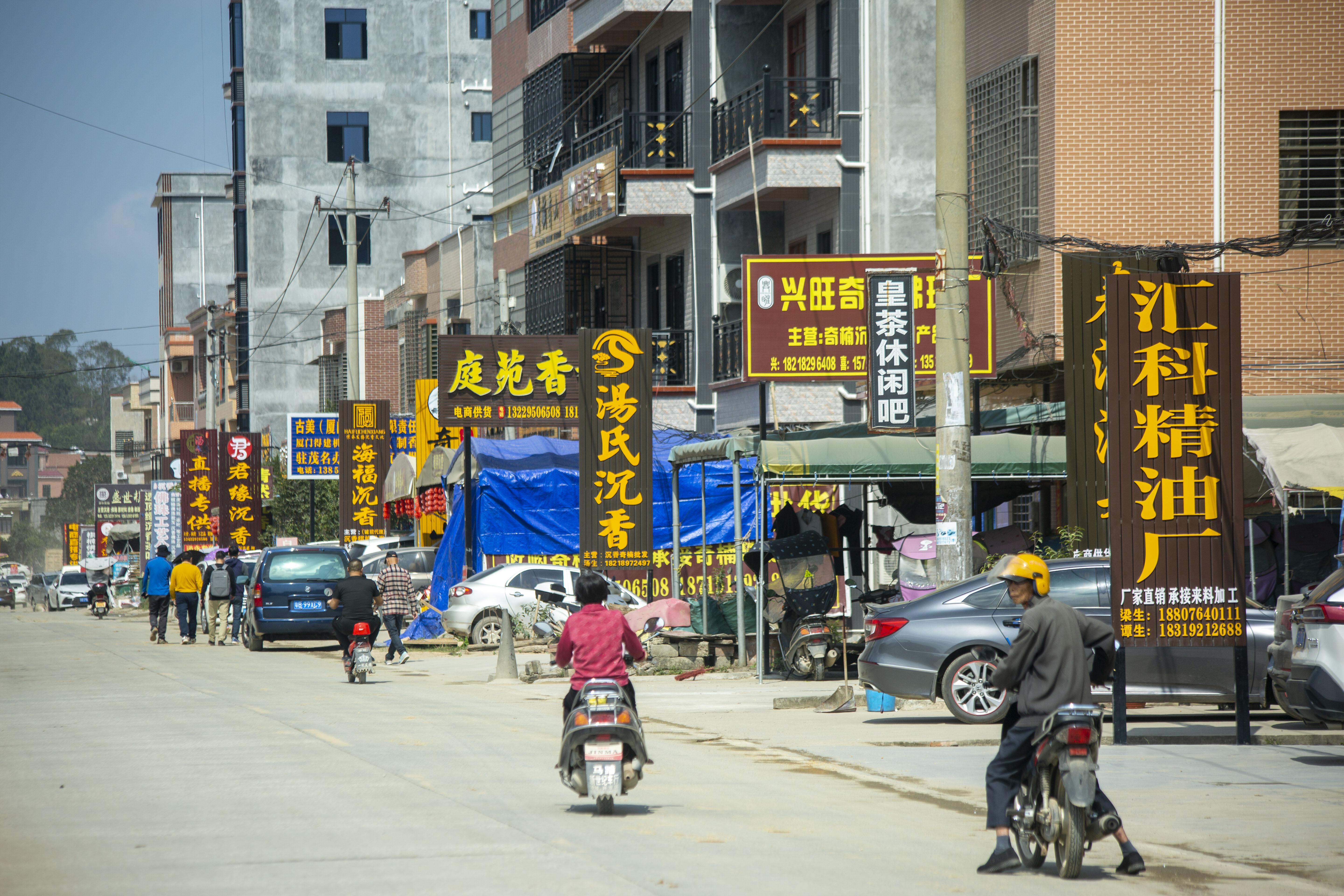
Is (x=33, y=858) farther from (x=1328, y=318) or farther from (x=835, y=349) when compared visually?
(x=1328, y=318)

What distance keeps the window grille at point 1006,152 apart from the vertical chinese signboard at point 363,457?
1668cm

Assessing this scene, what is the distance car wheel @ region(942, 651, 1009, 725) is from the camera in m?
16.3

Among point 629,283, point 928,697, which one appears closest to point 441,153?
point 629,283

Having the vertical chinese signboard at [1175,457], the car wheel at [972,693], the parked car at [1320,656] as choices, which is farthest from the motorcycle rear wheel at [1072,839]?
the car wheel at [972,693]

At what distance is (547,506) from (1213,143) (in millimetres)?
14537

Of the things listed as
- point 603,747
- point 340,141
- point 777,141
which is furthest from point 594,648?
point 340,141

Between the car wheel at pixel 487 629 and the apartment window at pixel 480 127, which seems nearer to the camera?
the car wheel at pixel 487 629

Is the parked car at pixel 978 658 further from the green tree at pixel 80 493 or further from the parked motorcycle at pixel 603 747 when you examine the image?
the green tree at pixel 80 493

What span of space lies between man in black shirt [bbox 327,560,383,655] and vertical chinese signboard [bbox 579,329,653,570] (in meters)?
3.20

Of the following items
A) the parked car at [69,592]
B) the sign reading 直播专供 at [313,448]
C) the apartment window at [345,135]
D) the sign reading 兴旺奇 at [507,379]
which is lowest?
the parked car at [69,592]

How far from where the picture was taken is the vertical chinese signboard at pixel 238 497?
49250mm

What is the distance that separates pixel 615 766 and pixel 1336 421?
1462 cm

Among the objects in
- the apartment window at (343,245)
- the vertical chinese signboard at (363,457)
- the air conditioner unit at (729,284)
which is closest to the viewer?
the air conditioner unit at (729,284)

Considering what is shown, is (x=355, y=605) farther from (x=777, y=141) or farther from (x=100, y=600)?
(x=100, y=600)
